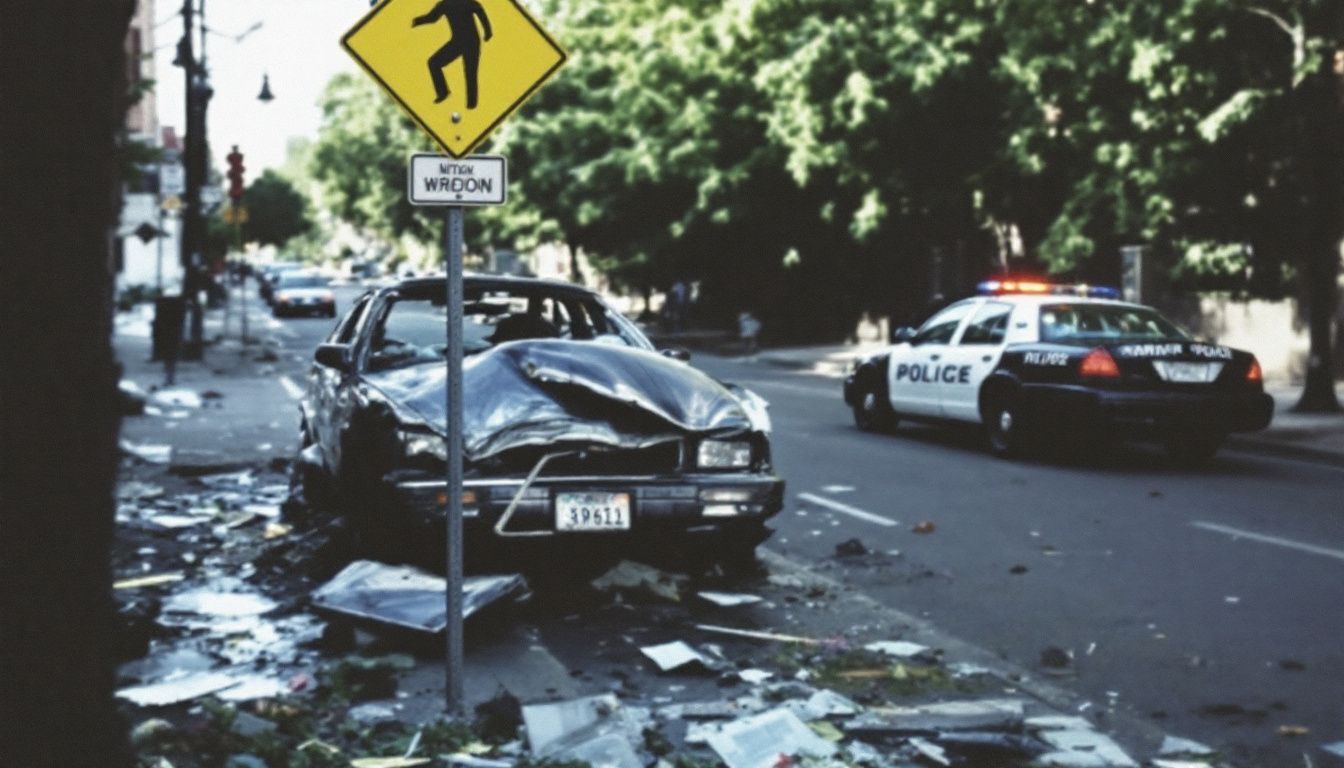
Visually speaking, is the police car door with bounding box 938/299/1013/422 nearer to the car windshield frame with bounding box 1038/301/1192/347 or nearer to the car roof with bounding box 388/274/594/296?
the car windshield frame with bounding box 1038/301/1192/347

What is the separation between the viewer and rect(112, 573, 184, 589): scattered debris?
30.6ft

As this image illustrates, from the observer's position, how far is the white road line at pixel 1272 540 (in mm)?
10141

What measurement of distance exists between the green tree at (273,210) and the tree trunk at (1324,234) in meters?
95.3

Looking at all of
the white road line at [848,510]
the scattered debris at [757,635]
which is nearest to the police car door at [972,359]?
the white road line at [848,510]

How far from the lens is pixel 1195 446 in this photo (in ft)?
50.9

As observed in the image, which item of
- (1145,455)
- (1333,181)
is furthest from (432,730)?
(1333,181)

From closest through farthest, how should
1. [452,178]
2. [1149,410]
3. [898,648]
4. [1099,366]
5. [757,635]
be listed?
[452,178] → [898,648] → [757,635] → [1149,410] → [1099,366]

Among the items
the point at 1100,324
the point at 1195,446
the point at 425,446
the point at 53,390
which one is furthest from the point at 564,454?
the point at 1195,446

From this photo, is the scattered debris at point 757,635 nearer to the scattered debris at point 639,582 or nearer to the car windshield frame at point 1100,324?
the scattered debris at point 639,582

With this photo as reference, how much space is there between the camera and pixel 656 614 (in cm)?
841

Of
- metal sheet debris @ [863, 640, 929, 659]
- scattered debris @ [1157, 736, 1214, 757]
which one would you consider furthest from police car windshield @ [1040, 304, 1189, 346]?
scattered debris @ [1157, 736, 1214, 757]

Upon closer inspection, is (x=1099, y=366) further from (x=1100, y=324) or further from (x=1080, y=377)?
(x=1100, y=324)

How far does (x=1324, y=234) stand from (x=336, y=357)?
43.3 ft

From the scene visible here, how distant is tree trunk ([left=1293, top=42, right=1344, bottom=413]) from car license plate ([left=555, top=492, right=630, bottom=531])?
43.4 ft
